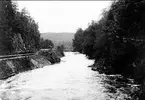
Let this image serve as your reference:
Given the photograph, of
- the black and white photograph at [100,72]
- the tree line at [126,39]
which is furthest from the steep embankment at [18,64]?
the tree line at [126,39]

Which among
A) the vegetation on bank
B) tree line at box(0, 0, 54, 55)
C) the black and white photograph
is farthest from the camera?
tree line at box(0, 0, 54, 55)

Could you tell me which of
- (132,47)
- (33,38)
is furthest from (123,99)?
(33,38)

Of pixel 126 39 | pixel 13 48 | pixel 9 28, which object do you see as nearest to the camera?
pixel 126 39

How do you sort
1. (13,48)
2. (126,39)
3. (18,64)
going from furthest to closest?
(13,48)
(18,64)
(126,39)

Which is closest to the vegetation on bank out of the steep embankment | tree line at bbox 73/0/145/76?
the steep embankment

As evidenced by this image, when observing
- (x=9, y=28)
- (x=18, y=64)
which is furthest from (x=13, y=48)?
(x=18, y=64)

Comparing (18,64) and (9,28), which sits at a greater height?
(9,28)

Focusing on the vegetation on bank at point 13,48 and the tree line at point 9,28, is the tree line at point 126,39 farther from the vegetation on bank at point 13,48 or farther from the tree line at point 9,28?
the tree line at point 9,28

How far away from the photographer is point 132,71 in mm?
24953

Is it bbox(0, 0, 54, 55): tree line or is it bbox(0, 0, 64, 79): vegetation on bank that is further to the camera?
bbox(0, 0, 54, 55): tree line

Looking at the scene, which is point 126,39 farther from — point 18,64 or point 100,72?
point 18,64

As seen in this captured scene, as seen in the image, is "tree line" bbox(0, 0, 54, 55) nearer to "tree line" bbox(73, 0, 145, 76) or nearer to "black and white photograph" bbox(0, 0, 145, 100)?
"black and white photograph" bbox(0, 0, 145, 100)

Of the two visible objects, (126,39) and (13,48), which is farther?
(13,48)

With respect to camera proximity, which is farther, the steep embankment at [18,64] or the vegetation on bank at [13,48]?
the vegetation on bank at [13,48]
